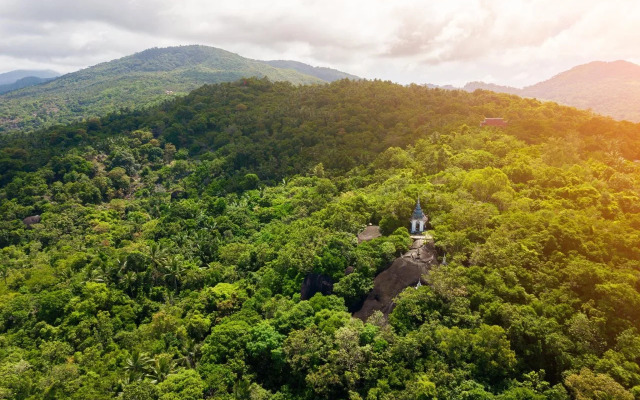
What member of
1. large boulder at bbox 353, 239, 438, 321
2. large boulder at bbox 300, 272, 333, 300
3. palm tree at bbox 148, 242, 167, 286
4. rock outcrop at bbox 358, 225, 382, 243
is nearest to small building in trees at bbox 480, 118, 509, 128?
rock outcrop at bbox 358, 225, 382, 243

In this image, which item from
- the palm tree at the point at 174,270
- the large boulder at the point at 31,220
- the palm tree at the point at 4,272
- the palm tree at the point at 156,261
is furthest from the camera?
the large boulder at the point at 31,220

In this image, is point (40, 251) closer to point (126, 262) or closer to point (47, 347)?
point (126, 262)

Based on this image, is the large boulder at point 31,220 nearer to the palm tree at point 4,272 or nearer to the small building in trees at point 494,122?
the palm tree at point 4,272

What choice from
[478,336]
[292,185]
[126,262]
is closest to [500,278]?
[478,336]

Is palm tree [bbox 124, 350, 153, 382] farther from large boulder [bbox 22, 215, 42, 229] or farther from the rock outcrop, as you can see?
large boulder [bbox 22, 215, 42, 229]

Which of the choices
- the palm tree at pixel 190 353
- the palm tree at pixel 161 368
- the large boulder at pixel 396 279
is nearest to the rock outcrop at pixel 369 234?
the large boulder at pixel 396 279

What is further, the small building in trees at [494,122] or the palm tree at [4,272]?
the small building in trees at [494,122]
